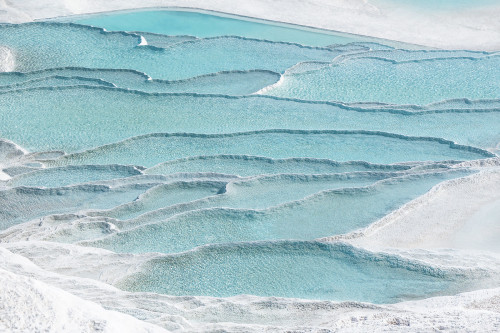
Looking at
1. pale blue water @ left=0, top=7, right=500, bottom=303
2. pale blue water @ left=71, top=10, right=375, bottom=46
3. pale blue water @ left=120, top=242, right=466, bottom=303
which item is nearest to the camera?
pale blue water @ left=120, top=242, right=466, bottom=303

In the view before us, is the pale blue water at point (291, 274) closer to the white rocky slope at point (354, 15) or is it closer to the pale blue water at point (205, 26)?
the pale blue water at point (205, 26)

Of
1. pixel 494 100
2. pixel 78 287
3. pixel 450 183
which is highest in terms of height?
pixel 494 100

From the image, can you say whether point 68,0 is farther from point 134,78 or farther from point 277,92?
point 277,92

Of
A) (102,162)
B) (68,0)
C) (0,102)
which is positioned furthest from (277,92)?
(68,0)

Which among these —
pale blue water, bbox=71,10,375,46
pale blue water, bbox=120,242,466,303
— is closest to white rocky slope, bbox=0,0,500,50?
pale blue water, bbox=71,10,375,46

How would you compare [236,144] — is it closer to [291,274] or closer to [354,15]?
[291,274]

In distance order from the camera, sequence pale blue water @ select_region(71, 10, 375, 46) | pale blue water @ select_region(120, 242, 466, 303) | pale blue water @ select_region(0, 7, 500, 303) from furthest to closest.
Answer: pale blue water @ select_region(71, 10, 375, 46) < pale blue water @ select_region(0, 7, 500, 303) < pale blue water @ select_region(120, 242, 466, 303)

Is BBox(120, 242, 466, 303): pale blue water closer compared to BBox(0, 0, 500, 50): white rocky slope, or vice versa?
BBox(120, 242, 466, 303): pale blue water

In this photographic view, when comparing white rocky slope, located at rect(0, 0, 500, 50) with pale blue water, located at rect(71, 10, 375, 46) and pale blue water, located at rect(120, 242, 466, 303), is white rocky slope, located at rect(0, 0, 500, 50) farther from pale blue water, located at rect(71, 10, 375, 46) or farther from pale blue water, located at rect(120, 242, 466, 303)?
pale blue water, located at rect(120, 242, 466, 303)

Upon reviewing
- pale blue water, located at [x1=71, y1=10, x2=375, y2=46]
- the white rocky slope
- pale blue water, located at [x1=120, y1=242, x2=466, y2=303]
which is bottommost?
pale blue water, located at [x1=120, y1=242, x2=466, y2=303]
